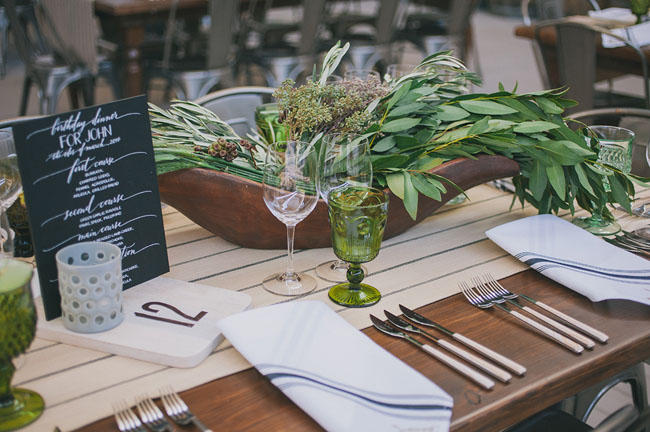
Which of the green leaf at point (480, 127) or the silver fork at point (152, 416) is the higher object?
the green leaf at point (480, 127)

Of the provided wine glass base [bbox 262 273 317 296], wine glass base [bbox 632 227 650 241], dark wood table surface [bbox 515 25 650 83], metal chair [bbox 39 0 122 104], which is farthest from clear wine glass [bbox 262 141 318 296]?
metal chair [bbox 39 0 122 104]

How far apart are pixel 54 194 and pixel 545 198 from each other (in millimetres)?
948

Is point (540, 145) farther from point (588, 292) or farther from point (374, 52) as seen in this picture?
point (374, 52)

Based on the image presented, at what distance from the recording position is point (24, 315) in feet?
2.62

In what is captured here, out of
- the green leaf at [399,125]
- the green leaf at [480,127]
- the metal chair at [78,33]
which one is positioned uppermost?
the metal chair at [78,33]

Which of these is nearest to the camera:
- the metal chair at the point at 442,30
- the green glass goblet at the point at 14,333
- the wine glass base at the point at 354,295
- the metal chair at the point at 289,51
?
the green glass goblet at the point at 14,333

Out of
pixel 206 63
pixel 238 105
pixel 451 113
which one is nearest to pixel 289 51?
pixel 206 63

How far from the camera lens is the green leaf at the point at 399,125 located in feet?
4.17

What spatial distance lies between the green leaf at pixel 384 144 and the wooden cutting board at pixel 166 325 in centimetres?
40

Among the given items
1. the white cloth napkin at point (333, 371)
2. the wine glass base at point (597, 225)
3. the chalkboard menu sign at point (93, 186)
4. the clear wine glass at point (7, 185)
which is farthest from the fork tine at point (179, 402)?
the wine glass base at point (597, 225)

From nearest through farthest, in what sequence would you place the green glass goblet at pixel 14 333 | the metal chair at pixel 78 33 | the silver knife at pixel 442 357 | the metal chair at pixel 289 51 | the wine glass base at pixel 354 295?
the green glass goblet at pixel 14 333 < the silver knife at pixel 442 357 < the wine glass base at pixel 354 295 < the metal chair at pixel 78 33 < the metal chair at pixel 289 51

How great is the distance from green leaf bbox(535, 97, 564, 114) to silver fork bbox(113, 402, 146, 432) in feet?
3.16

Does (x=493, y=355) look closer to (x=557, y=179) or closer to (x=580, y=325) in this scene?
(x=580, y=325)

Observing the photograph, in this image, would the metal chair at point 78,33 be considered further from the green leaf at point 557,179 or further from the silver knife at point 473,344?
the silver knife at point 473,344
